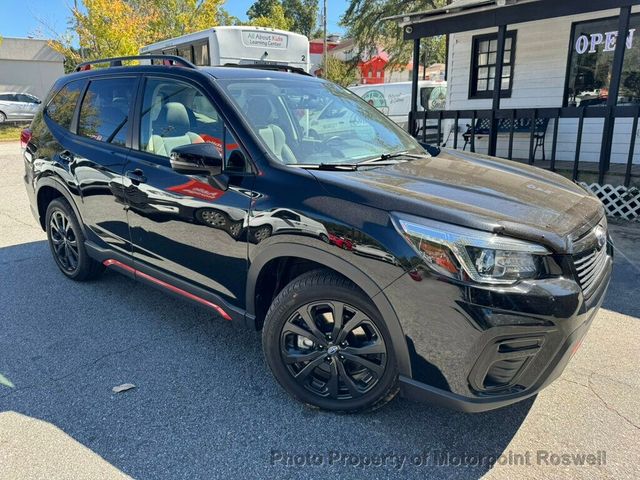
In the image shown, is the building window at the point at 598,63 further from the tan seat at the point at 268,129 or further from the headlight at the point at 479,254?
the headlight at the point at 479,254

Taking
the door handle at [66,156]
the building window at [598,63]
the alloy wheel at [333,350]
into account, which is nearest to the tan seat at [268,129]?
the alloy wheel at [333,350]

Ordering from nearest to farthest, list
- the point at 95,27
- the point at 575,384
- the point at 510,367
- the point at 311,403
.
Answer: the point at 510,367, the point at 311,403, the point at 575,384, the point at 95,27

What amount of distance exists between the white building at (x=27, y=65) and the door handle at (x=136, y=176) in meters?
36.5

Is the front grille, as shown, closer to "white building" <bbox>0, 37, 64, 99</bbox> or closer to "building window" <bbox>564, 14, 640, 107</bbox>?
"building window" <bbox>564, 14, 640, 107</bbox>

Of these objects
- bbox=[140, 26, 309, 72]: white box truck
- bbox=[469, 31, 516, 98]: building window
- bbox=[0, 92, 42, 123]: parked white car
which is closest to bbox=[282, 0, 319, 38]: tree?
bbox=[0, 92, 42, 123]: parked white car

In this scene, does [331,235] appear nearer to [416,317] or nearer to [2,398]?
[416,317]

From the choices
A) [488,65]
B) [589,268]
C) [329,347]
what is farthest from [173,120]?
[488,65]

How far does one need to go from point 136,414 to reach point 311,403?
0.96 meters

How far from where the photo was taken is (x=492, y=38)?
9719 millimetres

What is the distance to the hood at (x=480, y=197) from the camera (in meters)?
2.16

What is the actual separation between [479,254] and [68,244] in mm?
3773

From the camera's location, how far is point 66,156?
13.3ft

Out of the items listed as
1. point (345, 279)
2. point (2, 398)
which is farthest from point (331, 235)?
point (2, 398)

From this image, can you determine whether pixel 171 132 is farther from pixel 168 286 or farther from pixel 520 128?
pixel 520 128
